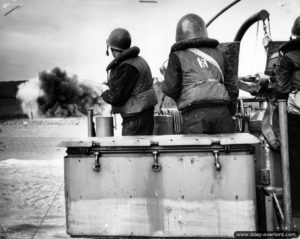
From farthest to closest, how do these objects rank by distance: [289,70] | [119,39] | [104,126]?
[119,39] < [104,126] < [289,70]

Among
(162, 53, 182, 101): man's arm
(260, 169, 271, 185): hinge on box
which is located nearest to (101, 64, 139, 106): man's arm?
(162, 53, 182, 101): man's arm

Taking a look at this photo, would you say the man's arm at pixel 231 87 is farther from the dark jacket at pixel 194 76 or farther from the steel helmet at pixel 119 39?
the steel helmet at pixel 119 39

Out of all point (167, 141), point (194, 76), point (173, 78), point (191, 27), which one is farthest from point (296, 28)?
point (167, 141)

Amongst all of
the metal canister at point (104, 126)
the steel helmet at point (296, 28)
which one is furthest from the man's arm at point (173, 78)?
the steel helmet at point (296, 28)

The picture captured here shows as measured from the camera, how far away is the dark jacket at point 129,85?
4.87 meters

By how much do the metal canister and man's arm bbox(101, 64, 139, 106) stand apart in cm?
49

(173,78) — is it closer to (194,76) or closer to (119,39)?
(194,76)

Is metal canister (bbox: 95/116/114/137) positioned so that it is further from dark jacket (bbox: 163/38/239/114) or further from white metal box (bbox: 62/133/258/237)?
white metal box (bbox: 62/133/258/237)

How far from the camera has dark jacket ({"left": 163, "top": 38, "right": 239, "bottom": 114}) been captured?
13.3 ft

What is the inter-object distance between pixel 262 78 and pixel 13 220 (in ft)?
13.7

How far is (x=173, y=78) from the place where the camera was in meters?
4.21

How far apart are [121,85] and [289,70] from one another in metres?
1.78

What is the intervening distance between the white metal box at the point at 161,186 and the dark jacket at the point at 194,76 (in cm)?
64

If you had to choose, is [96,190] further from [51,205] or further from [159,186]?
[51,205]
